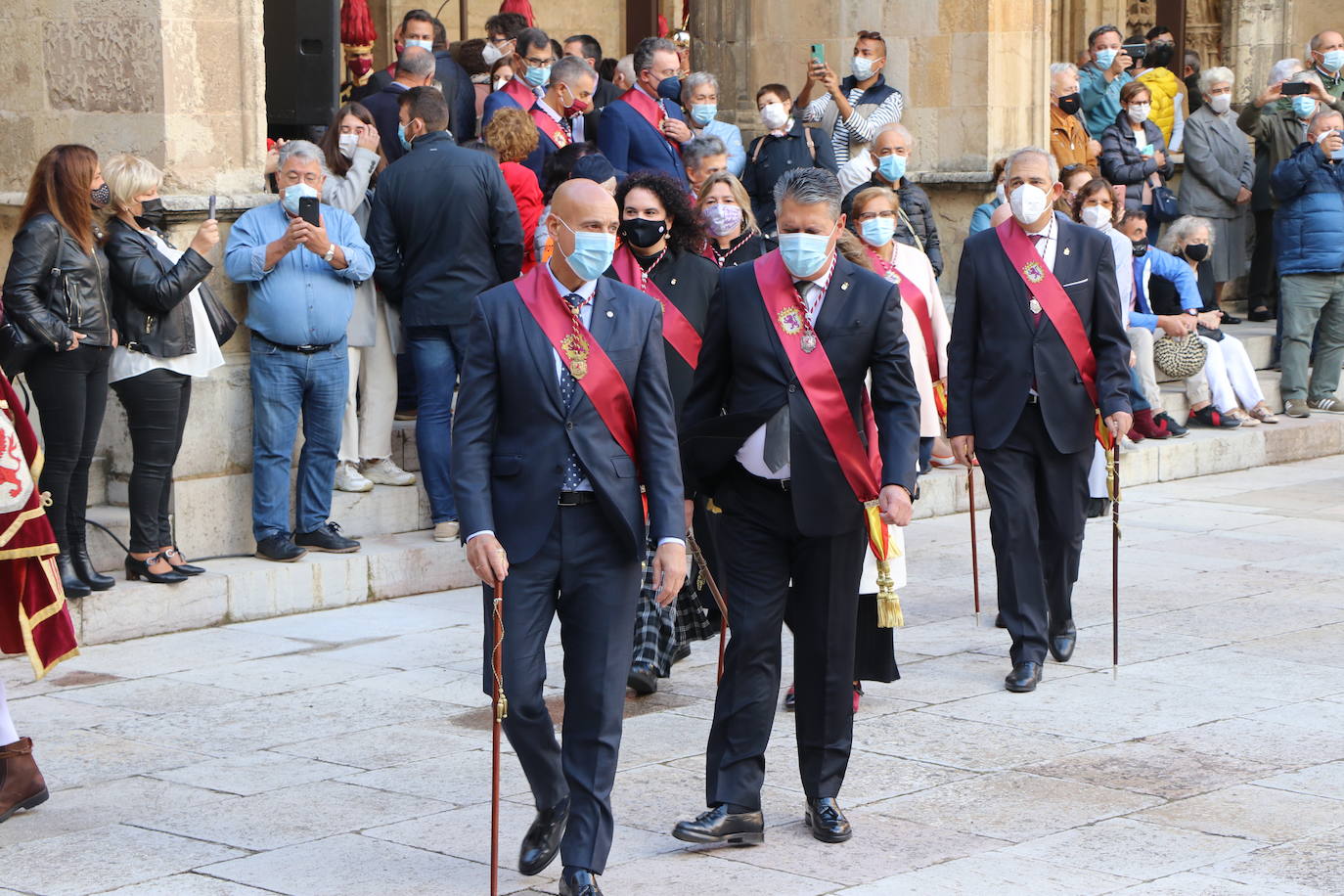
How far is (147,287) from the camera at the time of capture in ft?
28.6

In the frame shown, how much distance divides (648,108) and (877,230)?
11.8 ft

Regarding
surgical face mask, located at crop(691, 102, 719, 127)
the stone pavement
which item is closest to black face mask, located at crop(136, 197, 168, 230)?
the stone pavement

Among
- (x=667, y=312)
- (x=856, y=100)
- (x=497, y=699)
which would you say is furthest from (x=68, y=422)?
(x=856, y=100)

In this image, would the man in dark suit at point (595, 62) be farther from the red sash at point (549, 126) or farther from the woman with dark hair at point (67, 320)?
the woman with dark hair at point (67, 320)

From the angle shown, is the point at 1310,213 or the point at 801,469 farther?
the point at 1310,213

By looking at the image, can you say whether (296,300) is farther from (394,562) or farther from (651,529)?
(651,529)

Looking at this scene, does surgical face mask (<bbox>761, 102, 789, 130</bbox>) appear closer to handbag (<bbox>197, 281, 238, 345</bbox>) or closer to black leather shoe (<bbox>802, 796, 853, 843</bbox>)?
handbag (<bbox>197, 281, 238, 345</bbox>)

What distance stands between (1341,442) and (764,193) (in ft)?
15.8

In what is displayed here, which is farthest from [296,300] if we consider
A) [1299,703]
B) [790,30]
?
[790,30]

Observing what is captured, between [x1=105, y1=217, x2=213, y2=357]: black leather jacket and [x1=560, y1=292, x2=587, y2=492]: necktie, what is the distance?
370cm

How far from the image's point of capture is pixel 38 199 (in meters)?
8.39

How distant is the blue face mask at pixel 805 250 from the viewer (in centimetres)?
605

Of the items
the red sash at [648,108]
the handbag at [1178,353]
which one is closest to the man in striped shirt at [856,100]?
the red sash at [648,108]

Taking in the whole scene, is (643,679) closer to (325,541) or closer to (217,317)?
(325,541)
